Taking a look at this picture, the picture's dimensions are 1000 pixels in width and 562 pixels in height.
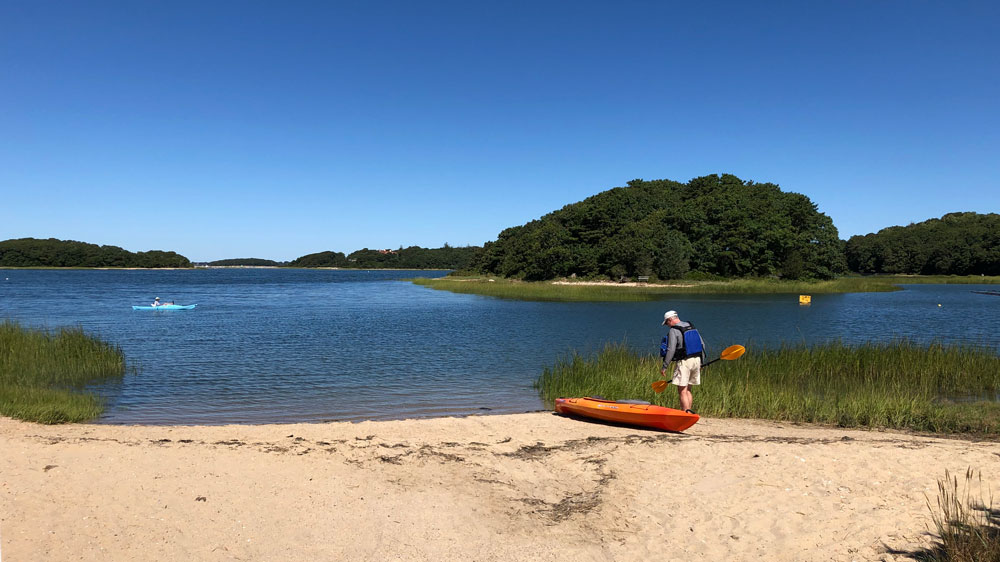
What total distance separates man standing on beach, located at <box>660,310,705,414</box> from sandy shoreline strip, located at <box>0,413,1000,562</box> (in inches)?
44.8

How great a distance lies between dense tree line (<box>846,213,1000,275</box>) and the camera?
10775 cm

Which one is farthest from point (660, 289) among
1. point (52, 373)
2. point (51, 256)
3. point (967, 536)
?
point (51, 256)

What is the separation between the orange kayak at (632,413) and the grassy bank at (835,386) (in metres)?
1.84

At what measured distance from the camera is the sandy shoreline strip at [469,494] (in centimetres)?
619

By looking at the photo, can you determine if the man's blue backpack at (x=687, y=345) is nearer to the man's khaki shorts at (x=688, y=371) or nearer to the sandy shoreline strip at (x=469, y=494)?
the man's khaki shorts at (x=688, y=371)

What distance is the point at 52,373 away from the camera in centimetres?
1689

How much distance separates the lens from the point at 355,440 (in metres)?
10.5

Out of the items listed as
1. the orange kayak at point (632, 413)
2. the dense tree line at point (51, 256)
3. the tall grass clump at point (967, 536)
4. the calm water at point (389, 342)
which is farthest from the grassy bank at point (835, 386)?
the dense tree line at point (51, 256)

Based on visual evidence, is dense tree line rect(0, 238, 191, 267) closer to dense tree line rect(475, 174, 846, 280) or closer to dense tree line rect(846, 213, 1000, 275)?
dense tree line rect(475, 174, 846, 280)

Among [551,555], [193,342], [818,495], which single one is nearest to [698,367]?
[818,495]

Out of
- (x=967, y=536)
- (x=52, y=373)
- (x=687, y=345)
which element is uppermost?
(x=687, y=345)

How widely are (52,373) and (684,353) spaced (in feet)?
56.2

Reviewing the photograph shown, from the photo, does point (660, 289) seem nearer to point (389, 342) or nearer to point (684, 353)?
point (389, 342)

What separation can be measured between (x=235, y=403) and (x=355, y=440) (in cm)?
599
